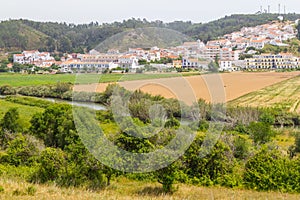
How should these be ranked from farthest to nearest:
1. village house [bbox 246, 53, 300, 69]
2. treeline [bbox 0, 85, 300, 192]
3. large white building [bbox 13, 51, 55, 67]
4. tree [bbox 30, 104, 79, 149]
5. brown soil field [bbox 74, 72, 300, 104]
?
large white building [bbox 13, 51, 55, 67], village house [bbox 246, 53, 300, 69], tree [bbox 30, 104, 79, 149], brown soil field [bbox 74, 72, 300, 104], treeline [bbox 0, 85, 300, 192]

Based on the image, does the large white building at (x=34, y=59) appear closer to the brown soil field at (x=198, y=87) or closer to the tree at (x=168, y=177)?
the brown soil field at (x=198, y=87)

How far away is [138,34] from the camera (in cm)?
945

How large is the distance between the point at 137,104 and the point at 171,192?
1024cm

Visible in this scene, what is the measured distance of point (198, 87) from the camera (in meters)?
15.0

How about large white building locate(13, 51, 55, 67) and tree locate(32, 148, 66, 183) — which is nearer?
tree locate(32, 148, 66, 183)

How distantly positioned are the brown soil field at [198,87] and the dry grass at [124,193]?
2.16 meters

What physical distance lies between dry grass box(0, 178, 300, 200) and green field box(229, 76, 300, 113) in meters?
18.2

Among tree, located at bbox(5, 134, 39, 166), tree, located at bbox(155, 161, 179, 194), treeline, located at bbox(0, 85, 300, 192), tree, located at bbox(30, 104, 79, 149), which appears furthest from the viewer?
tree, located at bbox(30, 104, 79, 149)

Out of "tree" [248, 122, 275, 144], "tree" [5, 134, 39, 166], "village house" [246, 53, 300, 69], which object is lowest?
"tree" [248, 122, 275, 144]

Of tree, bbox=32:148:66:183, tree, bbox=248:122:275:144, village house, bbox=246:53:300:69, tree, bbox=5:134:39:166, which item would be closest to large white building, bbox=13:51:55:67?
village house, bbox=246:53:300:69

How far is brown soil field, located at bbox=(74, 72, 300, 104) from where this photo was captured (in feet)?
31.4

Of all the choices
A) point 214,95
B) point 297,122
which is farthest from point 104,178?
point 297,122

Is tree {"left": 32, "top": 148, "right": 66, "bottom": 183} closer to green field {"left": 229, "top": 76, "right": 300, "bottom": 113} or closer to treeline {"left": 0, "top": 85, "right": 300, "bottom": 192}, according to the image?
treeline {"left": 0, "top": 85, "right": 300, "bottom": 192}

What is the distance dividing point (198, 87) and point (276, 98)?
17.5 metres
